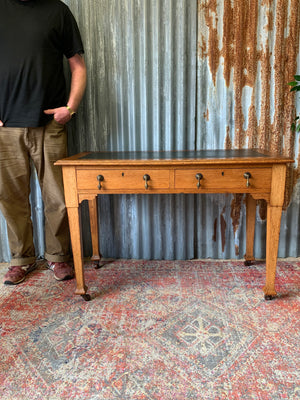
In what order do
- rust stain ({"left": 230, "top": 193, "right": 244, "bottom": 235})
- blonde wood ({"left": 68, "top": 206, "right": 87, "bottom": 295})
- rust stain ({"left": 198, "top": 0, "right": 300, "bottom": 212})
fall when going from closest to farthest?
blonde wood ({"left": 68, "top": 206, "right": 87, "bottom": 295}) → rust stain ({"left": 198, "top": 0, "right": 300, "bottom": 212}) → rust stain ({"left": 230, "top": 193, "right": 244, "bottom": 235})

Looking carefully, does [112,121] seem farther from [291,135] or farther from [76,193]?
[291,135]

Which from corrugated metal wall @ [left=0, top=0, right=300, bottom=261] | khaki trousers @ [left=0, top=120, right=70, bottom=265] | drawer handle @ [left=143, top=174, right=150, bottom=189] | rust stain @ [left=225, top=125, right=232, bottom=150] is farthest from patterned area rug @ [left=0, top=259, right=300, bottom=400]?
rust stain @ [left=225, top=125, right=232, bottom=150]

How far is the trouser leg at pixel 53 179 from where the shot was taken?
7.72 ft

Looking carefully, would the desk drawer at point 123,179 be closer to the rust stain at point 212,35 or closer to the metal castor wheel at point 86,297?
the metal castor wheel at point 86,297

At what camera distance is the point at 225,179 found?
1.94 m

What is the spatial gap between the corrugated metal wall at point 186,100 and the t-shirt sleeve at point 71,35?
0.24 metres

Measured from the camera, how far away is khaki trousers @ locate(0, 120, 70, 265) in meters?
2.35

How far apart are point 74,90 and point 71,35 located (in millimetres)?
362

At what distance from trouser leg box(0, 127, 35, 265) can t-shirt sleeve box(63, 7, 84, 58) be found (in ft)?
2.12

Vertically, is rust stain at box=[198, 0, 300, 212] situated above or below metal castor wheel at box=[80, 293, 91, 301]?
above

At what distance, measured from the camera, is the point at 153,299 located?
2150 mm

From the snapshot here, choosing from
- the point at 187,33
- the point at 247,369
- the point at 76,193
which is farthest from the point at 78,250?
the point at 187,33

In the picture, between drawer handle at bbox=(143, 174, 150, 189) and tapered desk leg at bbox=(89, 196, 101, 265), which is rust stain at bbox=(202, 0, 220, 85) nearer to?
drawer handle at bbox=(143, 174, 150, 189)

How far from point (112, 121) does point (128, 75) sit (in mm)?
366
